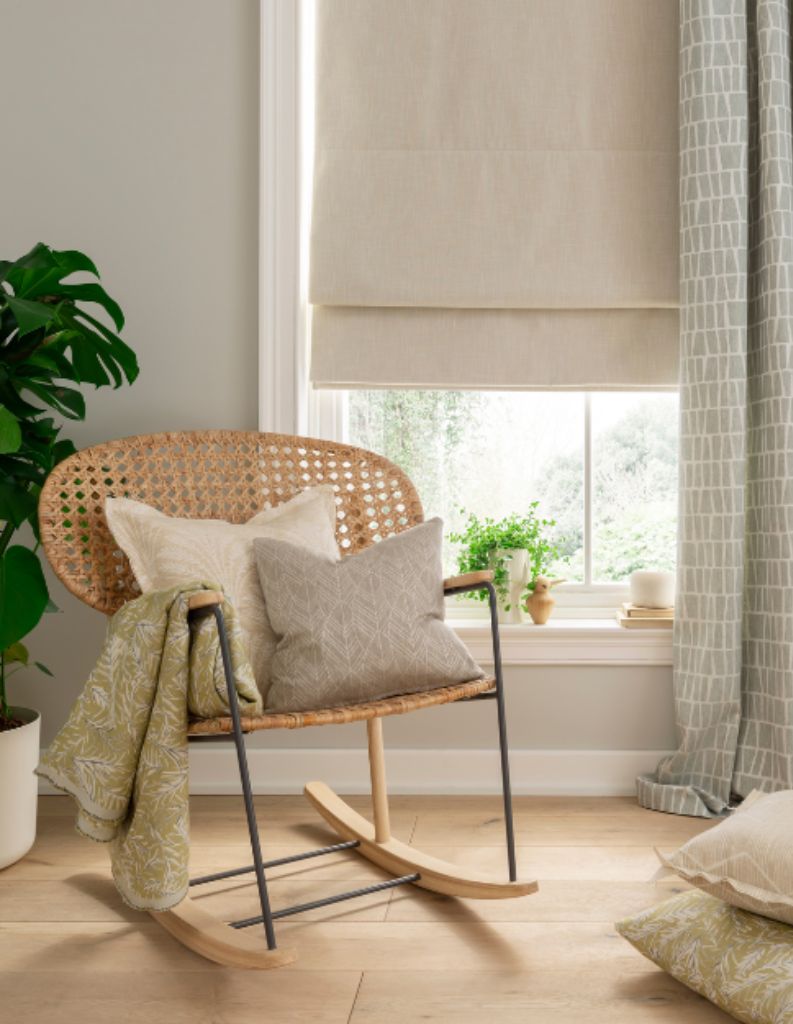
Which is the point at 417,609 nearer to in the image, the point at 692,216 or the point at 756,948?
the point at 756,948

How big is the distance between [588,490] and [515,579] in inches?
13.4

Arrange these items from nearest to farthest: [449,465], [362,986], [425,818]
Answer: [362,986] < [425,818] < [449,465]

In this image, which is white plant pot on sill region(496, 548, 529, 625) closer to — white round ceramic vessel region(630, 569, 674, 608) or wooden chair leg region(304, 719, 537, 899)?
white round ceramic vessel region(630, 569, 674, 608)

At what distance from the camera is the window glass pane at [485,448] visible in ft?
9.46

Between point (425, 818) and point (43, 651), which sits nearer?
point (425, 818)

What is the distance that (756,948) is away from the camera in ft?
4.91

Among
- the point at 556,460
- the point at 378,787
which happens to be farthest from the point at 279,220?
the point at 378,787

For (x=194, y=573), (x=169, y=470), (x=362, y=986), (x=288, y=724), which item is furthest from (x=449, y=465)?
(x=362, y=986)

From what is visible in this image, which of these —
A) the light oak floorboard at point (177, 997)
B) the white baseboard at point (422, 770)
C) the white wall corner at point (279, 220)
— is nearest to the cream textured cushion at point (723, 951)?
the light oak floorboard at point (177, 997)

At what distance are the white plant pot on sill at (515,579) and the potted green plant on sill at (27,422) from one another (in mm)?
1031

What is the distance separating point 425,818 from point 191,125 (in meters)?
1.79

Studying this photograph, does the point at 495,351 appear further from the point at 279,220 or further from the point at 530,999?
the point at 530,999

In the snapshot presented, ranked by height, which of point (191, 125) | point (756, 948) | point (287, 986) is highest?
point (191, 125)

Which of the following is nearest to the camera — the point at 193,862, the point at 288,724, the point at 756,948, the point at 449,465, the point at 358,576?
the point at 756,948
